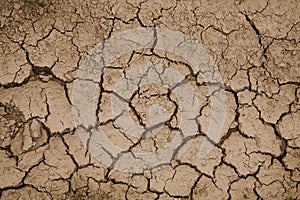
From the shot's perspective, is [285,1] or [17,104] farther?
[285,1]

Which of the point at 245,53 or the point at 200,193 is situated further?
the point at 245,53

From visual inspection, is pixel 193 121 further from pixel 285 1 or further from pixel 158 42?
pixel 285 1

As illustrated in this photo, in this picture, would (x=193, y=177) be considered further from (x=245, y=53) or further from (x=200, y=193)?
(x=245, y=53)

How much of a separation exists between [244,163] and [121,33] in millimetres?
1407

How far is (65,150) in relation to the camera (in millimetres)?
3418

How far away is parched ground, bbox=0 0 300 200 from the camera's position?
3.40 meters

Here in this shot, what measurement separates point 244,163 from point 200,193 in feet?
1.35

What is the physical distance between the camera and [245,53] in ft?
12.0

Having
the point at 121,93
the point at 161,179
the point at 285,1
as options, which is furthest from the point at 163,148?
the point at 285,1

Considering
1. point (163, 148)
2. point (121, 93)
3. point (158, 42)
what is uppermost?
point (158, 42)

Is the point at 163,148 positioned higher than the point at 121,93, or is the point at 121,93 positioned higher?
the point at 121,93

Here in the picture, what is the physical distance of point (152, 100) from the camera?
354cm

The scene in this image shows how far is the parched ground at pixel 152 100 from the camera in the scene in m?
3.40

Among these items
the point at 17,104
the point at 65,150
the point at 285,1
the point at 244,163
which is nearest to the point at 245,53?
the point at 285,1
